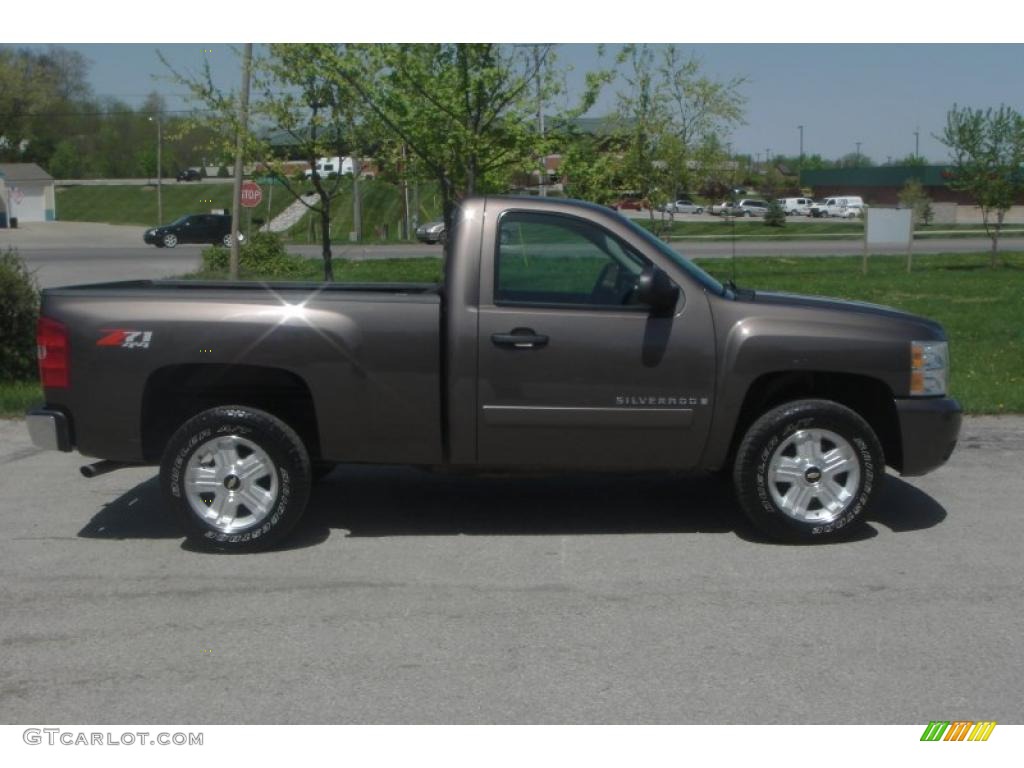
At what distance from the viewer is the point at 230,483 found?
6.50 metres

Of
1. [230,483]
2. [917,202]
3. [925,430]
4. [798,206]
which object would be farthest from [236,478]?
[798,206]

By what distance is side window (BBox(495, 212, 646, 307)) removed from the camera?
21.8 ft

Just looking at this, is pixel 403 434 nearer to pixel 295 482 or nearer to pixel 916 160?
pixel 295 482

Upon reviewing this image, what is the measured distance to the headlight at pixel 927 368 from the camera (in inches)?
260

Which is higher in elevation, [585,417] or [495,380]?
[495,380]

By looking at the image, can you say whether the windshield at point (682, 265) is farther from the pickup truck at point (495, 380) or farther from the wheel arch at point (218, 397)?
the wheel arch at point (218, 397)

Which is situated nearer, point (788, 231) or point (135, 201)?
point (788, 231)

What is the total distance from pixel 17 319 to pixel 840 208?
226ft

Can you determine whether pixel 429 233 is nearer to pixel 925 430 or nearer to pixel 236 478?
pixel 236 478

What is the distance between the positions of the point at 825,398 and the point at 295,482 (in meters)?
2.94

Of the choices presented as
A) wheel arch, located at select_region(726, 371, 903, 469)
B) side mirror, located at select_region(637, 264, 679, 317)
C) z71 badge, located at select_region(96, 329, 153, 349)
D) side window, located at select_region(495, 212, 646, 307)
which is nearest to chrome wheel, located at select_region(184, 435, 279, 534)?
z71 badge, located at select_region(96, 329, 153, 349)

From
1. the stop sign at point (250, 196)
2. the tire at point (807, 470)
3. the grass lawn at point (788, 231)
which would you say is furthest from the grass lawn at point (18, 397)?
the grass lawn at point (788, 231)

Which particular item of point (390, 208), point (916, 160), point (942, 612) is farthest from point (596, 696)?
point (916, 160)
